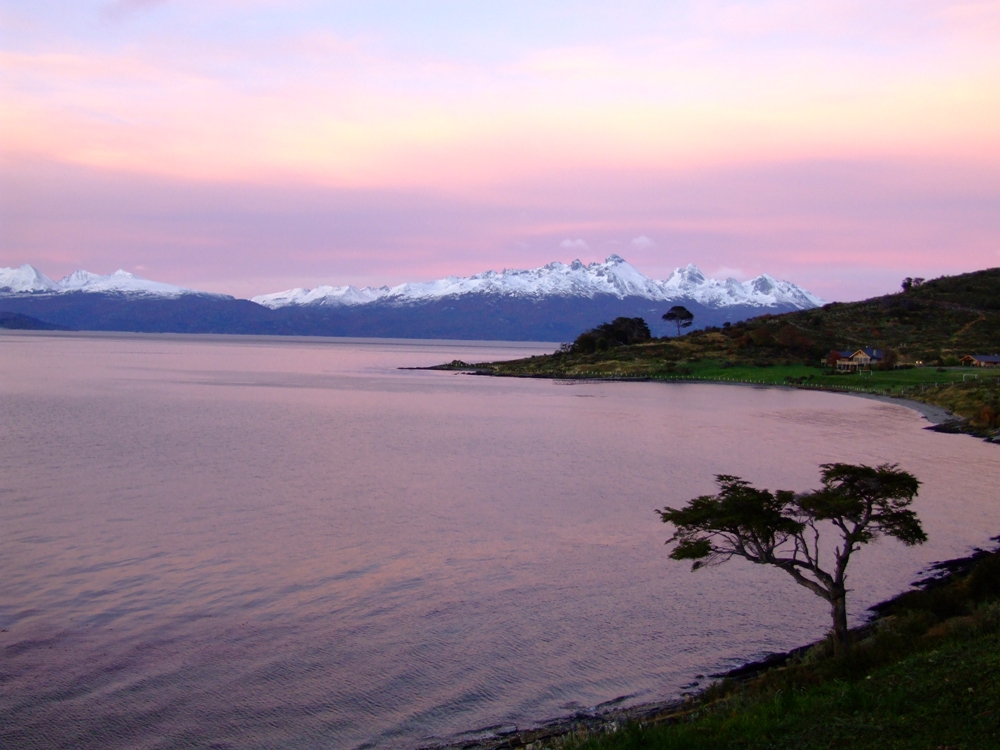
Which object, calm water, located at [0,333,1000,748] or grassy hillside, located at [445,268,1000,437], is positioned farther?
grassy hillside, located at [445,268,1000,437]

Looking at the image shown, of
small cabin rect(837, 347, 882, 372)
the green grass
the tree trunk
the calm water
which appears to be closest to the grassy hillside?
small cabin rect(837, 347, 882, 372)

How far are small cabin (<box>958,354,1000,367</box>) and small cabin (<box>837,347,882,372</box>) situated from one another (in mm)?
8912

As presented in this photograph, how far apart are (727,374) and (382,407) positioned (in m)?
51.6

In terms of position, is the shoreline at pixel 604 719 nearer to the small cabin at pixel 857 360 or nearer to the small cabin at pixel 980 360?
the small cabin at pixel 980 360

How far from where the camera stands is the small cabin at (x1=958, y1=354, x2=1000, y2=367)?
91.7 meters

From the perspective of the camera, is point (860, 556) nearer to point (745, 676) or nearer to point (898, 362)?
point (745, 676)

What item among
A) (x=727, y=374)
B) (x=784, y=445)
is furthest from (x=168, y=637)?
(x=727, y=374)

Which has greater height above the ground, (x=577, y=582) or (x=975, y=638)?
(x=975, y=638)

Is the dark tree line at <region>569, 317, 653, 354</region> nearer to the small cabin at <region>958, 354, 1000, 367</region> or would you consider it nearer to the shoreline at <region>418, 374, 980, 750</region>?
the small cabin at <region>958, 354, 1000, 367</region>

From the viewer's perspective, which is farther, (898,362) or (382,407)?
(898,362)

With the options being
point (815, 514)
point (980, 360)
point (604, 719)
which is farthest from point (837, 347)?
point (604, 719)

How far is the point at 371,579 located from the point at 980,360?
90251mm

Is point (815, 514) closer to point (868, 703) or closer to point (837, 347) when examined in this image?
point (868, 703)

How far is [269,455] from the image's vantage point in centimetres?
4172
